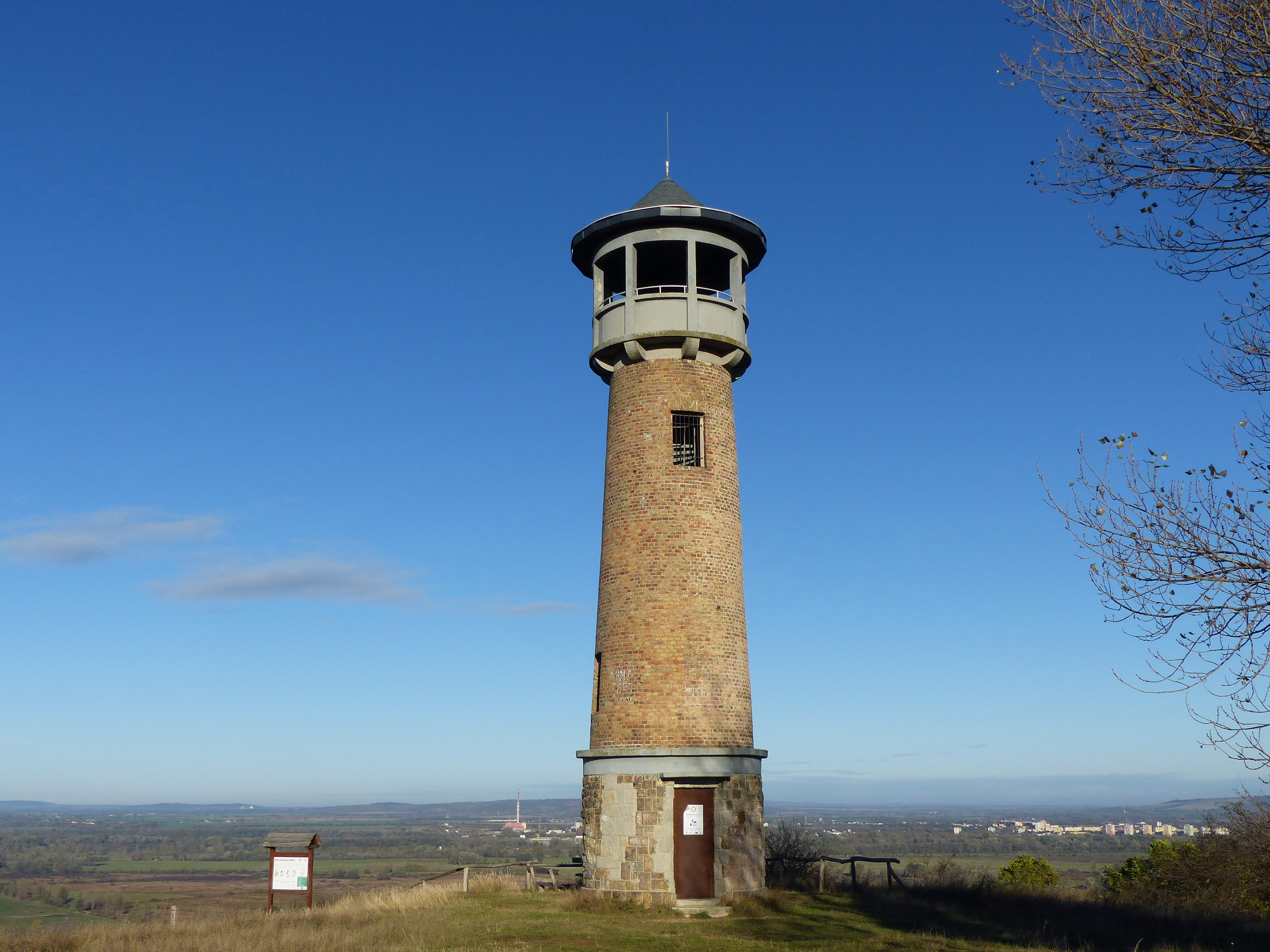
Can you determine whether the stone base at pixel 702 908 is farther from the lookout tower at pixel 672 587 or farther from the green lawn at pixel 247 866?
the green lawn at pixel 247 866

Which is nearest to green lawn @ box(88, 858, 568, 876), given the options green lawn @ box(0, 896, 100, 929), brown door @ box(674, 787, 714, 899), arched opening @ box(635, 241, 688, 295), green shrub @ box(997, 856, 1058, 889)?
green lawn @ box(0, 896, 100, 929)

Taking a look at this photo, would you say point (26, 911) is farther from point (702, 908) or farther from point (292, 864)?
point (702, 908)

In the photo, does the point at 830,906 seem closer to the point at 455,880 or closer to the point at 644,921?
the point at 644,921

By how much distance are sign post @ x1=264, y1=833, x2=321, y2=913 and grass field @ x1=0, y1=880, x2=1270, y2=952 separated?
48 centimetres

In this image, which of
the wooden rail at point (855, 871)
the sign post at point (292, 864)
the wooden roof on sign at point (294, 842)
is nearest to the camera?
the sign post at point (292, 864)

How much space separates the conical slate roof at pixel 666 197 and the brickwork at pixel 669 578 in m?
3.76

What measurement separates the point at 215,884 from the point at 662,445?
8214 cm

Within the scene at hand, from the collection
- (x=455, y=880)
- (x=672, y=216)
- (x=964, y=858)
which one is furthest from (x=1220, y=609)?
(x=964, y=858)

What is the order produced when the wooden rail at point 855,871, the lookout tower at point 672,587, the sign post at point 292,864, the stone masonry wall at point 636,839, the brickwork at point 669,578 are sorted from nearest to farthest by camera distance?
the sign post at point 292,864 → the stone masonry wall at point 636,839 → the lookout tower at point 672,587 → the brickwork at point 669,578 → the wooden rail at point 855,871

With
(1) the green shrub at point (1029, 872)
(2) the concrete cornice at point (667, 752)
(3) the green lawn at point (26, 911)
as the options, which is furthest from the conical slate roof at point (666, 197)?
(3) the green lawn at point (26, 911)

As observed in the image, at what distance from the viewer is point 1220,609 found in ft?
29.1

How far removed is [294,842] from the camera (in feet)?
62.8

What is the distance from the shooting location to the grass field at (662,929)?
596 inches

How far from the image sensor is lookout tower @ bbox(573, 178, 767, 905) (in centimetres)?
1958
